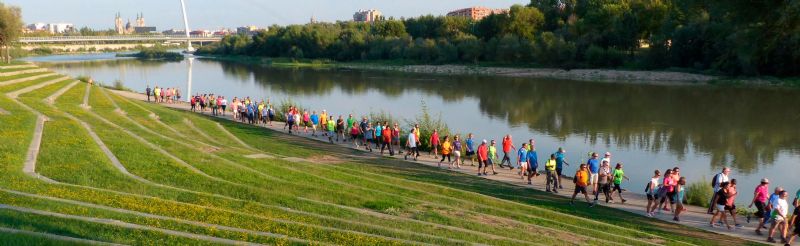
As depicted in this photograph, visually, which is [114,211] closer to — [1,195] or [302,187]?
[1,195]

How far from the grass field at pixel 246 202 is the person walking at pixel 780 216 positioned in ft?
2.47

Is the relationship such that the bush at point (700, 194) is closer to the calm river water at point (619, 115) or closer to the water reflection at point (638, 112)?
the calm river water at point (619, 115)

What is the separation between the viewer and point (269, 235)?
8.41 meters

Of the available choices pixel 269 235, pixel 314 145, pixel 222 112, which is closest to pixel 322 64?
pixel 222 112

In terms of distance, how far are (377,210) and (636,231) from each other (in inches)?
214

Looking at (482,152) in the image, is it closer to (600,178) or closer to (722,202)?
(600,178)

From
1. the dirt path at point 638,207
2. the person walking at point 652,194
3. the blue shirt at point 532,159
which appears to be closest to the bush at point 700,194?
the dirt path at point 638,207

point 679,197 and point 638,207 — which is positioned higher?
point 679,197

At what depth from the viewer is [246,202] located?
10531 millimetres

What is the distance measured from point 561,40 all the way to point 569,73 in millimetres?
5843

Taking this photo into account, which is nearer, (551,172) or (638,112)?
(551,172)

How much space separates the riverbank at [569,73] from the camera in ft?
189

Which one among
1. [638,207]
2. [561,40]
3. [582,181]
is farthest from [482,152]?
[561,40]

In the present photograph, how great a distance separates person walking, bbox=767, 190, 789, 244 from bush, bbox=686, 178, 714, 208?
333 centimetres
